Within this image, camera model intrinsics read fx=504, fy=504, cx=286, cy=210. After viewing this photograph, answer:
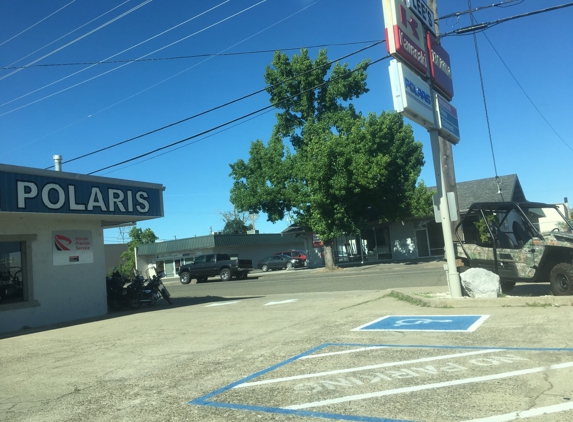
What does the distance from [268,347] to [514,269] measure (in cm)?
615

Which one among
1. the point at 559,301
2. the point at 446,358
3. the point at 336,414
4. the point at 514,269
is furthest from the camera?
the point at 514,269

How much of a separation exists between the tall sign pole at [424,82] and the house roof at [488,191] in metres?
23.3

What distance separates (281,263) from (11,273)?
3219cm

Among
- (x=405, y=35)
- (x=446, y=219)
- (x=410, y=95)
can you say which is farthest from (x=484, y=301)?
(x=405, y=35)

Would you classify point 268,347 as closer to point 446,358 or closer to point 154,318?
point 446,358

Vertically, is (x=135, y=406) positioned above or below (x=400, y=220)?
below

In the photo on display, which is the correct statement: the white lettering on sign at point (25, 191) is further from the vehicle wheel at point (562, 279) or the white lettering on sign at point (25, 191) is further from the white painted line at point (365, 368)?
the vehicle wheel at point (562, 279)

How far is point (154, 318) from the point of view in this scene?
13.0m

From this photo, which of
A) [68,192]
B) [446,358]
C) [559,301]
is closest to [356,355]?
[446,358]

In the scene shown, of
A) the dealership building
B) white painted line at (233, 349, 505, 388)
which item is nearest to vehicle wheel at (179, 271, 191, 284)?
the dealership building

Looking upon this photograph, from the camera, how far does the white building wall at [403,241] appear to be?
37.9 meters

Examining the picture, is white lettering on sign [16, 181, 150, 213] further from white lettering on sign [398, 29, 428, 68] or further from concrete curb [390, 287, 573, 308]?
white lettering on sign [398, 29, 428, 68]

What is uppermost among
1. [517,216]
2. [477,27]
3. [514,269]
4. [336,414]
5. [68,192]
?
[477,27]

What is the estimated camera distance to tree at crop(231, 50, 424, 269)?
97.7ft
